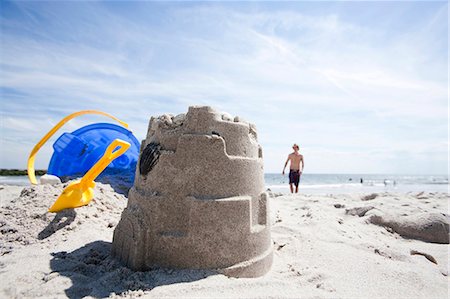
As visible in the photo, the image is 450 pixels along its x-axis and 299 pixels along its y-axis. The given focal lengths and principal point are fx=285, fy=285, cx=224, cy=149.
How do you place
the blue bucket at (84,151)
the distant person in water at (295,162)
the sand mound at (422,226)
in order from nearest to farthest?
the sand mound at (422,226) → the blue bucket at (84,151) → the distant person in water at (295,162)

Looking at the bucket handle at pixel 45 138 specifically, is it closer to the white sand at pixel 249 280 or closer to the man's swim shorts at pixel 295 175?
the white sand at pixel 249 280

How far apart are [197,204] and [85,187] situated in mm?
1761

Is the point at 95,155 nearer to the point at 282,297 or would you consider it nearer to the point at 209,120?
the point at 209,120

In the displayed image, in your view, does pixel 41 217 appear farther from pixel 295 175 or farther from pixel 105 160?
pixel 295 175

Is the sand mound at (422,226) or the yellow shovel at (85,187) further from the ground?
the yellow shovel at (85,187)

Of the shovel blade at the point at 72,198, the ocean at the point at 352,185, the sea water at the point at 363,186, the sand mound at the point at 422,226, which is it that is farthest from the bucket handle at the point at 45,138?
the sea water at the point at 363,186

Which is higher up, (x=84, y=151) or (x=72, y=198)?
(x=84, y=151)

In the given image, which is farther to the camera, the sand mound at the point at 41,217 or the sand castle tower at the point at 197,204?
the sand mound at the point at 41,217

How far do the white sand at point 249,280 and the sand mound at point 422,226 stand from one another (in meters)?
0.01

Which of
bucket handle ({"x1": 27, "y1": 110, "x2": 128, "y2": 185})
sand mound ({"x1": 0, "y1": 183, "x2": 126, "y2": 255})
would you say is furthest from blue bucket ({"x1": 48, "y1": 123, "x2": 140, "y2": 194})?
sand mound ({"x1": 0, "y1": 183, "x2": 126, "y2": 255})

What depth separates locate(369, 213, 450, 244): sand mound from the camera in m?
3.62

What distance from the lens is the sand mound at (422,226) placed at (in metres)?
3.62

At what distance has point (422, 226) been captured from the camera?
3730 mm

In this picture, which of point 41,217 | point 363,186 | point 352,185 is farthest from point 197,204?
point 352,185
